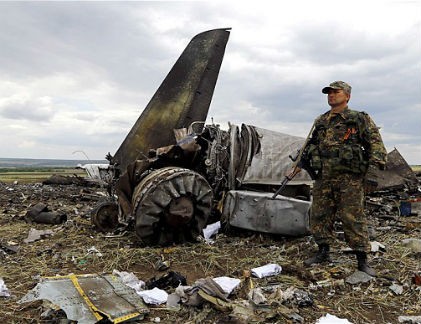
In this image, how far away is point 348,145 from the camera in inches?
166

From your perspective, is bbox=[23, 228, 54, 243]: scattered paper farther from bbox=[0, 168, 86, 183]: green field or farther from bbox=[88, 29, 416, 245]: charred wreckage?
bbox=[0, 168, 86, 183]: green field

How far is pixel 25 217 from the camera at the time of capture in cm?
784

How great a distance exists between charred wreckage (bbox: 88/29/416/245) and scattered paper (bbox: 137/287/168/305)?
59.8 inches

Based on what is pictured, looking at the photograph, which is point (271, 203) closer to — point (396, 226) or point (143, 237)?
point (143, 237)

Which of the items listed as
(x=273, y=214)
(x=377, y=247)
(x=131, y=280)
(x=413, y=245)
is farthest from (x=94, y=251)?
(x=413, y=245)

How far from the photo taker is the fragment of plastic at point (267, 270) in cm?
409

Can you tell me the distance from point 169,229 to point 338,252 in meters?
2.20

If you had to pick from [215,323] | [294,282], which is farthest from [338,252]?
[215,323]

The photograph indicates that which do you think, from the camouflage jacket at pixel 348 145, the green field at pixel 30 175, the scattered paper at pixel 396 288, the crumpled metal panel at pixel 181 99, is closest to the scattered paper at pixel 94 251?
the crumpled metal panel at pixel 181 99

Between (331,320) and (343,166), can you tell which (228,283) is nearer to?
(331,320)

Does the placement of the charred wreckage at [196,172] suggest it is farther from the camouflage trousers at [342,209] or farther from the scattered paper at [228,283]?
the scattered paper at [228,283]

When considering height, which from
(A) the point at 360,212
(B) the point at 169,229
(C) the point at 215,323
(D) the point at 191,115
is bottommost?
(C) the point at 215,323

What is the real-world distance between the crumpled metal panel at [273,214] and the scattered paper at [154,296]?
7.28 ft

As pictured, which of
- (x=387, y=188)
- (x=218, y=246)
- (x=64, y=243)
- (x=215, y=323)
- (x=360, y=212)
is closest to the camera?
(x=215, y=323)
